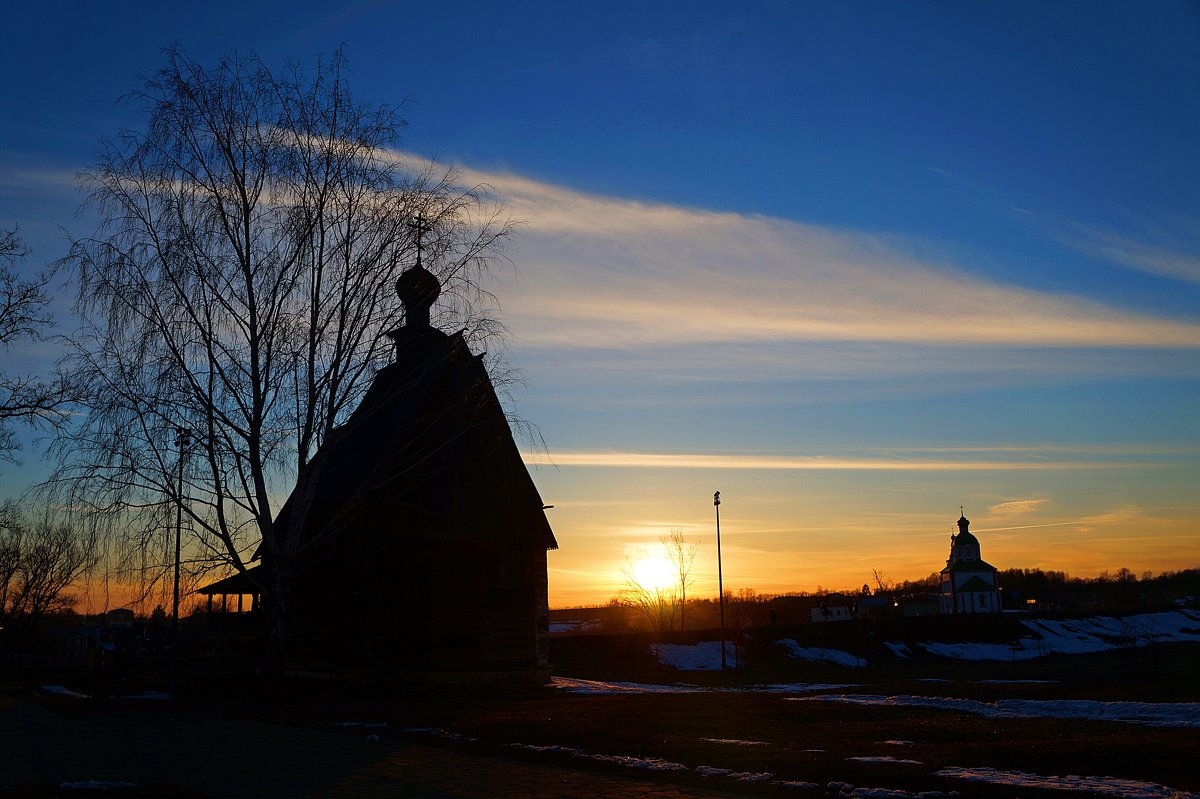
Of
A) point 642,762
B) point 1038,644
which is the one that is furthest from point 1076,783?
point 1038,644

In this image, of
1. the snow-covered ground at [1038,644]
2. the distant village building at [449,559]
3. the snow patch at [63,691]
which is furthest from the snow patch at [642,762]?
the snow-covered ground at [1038,644]

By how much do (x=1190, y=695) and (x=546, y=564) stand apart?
1835 centimetres

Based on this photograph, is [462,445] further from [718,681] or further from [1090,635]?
[1090,635]

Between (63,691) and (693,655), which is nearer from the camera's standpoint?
A: (63,691)

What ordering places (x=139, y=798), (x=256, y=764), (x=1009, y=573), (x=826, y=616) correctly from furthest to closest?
(x=1009, y=573)
(x=826, y=616)
(x=256, y=764)
(x=139, y=798)

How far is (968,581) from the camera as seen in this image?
112875 mm

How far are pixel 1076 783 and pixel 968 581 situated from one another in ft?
365

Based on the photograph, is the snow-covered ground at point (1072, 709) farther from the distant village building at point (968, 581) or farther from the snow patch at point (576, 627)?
the distant village building at point (968, 581)

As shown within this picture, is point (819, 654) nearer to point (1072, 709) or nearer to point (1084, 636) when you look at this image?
point (1084, 636)

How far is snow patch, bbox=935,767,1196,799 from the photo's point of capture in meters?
9.09

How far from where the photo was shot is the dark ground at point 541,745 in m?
11.0

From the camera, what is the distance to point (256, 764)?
43.5 ft

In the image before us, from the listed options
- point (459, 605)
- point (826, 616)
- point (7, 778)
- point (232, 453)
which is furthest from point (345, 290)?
point (826, 616)

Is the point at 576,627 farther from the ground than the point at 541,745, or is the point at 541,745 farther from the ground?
the point at 541,745
